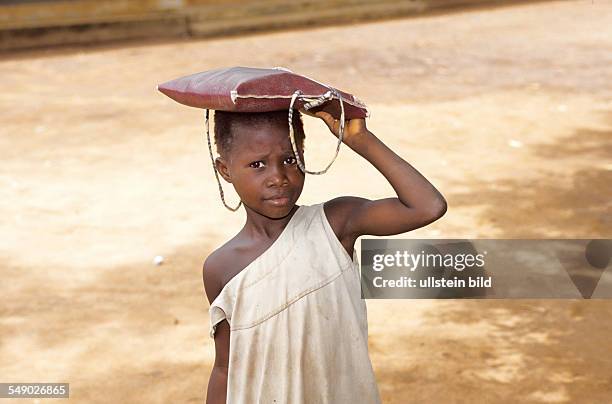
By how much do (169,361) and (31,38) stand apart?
9.71m

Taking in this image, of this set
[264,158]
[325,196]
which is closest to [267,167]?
[264,158]

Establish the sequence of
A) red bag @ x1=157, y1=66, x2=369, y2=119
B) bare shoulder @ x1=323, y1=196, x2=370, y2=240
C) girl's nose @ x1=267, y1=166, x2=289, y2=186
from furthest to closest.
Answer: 1. bare shoulder @ x1=323, y1=196, x2=370, y2=240
2. girl's nose @ x1=267, y1=166, x2=289, y2=186
3. red bag @ x1=157, y1=66, x2=369, y2=119

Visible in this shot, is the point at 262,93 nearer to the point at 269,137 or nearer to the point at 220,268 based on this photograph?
the point at 269,137

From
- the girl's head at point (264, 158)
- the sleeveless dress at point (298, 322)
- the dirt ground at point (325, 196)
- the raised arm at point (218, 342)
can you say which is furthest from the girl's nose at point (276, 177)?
the dirt ground at point (325, 196)

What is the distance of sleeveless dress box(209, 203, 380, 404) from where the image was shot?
6.63 feet

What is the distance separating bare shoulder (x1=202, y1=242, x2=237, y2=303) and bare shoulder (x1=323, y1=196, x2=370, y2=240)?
0.23m

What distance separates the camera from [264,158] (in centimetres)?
201

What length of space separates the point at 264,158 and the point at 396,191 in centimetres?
27

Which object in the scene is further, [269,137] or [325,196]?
[325,196]

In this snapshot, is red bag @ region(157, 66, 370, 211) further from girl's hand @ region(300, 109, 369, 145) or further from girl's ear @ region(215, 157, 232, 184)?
girl's ear @ region(215, 157, 232, 184)

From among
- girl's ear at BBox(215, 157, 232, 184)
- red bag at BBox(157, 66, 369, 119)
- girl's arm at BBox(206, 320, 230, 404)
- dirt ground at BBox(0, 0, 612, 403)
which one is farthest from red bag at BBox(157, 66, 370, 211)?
dirt ground at BBox(0, 0, 612, 403)

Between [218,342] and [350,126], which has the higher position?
[350,126]

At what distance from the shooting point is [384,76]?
9477 mm

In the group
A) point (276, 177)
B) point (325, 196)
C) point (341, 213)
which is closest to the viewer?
point (276, 177)
